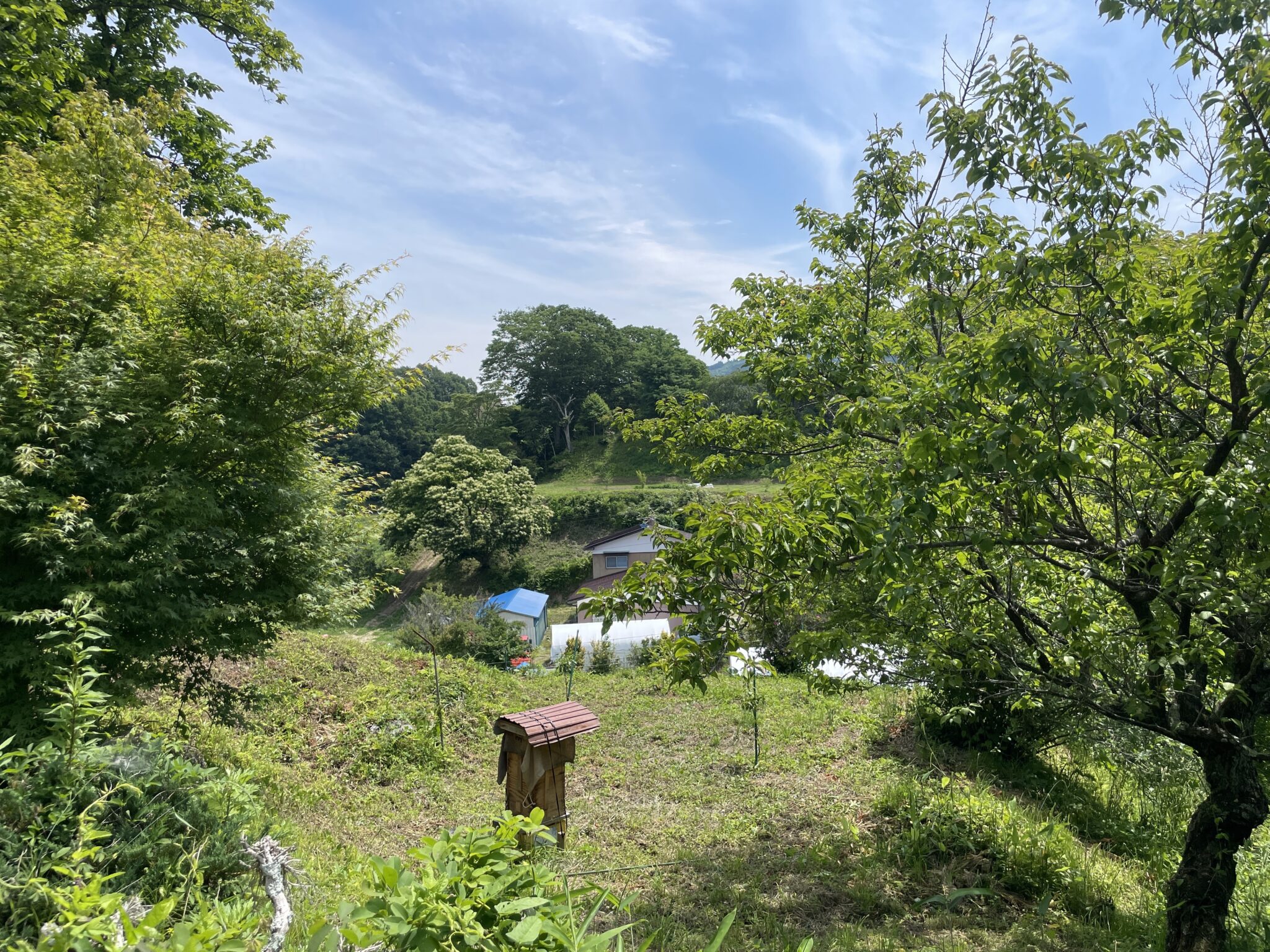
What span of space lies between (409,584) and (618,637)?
23.5m

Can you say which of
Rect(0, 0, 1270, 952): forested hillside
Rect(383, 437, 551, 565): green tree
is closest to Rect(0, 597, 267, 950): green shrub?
Rect(0, 0, 1270, 952): forested hillside

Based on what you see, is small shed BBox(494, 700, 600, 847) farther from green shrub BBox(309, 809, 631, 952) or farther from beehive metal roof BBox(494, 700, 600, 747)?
green shrub BBox(309, 809, 631, 952)

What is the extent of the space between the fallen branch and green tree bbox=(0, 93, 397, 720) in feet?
9.15

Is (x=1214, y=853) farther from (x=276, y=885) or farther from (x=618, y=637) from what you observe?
(x=618, y=637)

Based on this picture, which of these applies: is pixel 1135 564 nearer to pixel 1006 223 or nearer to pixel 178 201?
Answer: pixel 1006 223

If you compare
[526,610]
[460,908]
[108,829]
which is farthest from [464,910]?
[526,610]

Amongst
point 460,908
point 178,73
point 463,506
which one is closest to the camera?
point 460,908

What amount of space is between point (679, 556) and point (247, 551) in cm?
400

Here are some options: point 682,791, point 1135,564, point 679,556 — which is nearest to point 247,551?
point 679,556

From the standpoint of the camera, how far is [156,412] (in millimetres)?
4715

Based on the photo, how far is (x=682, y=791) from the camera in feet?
21.2

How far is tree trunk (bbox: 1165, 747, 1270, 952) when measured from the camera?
356 cm

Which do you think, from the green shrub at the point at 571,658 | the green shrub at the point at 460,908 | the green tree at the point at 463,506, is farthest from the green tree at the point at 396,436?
the green shrub at the point at 460,908

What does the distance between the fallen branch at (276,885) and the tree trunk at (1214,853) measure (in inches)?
182
